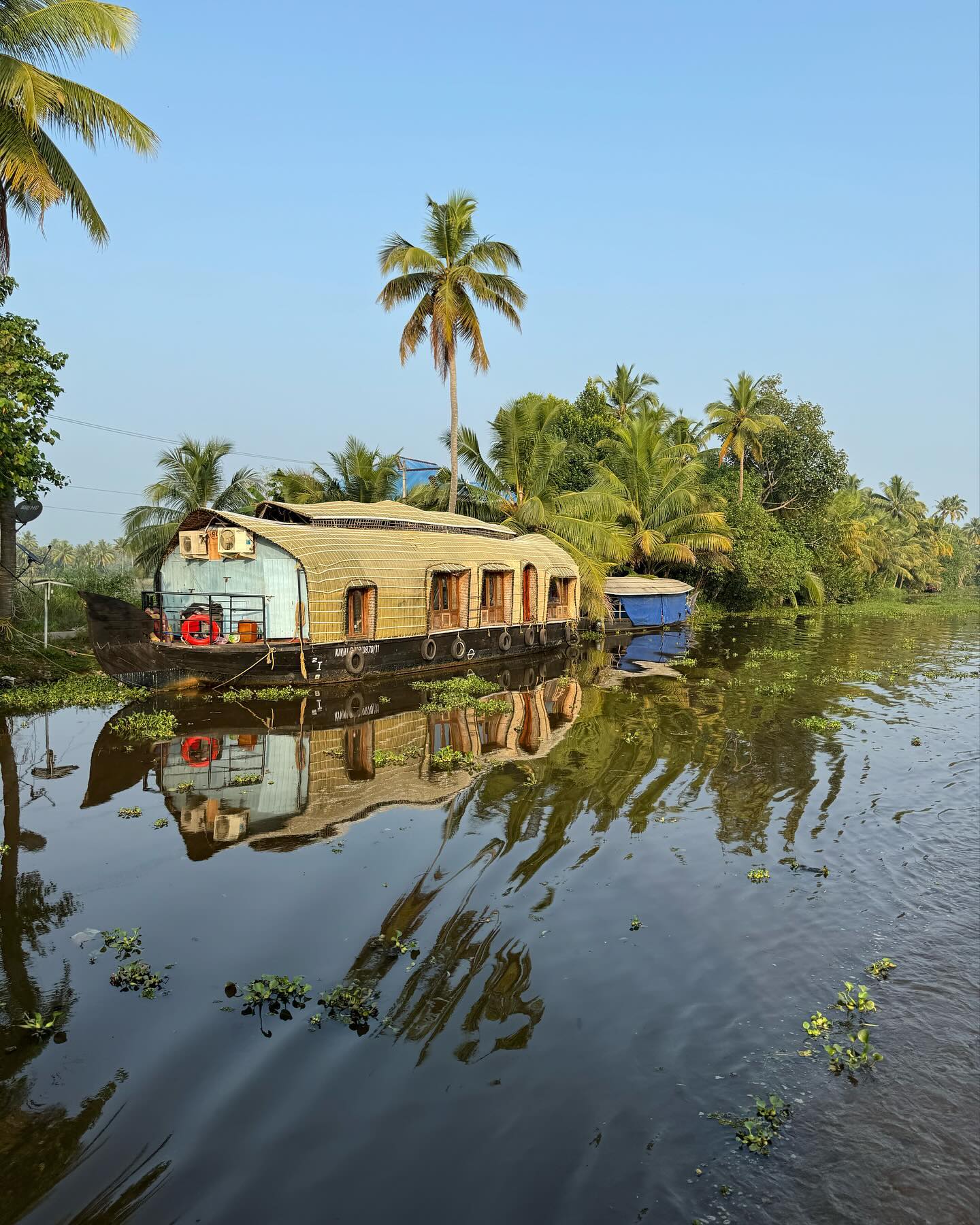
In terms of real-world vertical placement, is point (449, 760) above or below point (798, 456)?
below

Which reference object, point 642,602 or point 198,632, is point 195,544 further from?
point 642,602

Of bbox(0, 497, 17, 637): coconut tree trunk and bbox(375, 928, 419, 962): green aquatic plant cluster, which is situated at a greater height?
bbox(0, 497, 17, 637): coconut tree trunk

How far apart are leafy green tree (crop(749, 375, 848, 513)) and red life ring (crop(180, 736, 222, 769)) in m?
39.7

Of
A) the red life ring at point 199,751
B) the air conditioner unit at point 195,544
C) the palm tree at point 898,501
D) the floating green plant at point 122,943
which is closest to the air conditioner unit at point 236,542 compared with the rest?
the air conditioner unit at point 195,544

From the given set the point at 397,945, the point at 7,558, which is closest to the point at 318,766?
the point at 397,945

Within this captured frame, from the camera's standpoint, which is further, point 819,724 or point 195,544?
point 195,544

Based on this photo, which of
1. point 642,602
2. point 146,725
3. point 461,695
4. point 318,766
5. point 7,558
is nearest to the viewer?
point 318,766

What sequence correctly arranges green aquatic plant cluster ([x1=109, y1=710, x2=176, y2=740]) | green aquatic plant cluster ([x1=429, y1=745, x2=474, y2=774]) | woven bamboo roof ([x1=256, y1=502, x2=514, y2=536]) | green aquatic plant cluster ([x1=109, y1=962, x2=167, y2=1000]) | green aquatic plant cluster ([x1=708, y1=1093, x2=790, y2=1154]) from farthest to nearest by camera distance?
woven bamboo roof ([x1=256, y1=502, x2=514, y2=536])
green aquatic plant cluster ([x1=109, y1=710, x2=176, y2=740])
green aquatic plant cluster ([x1=429, y1=745, x2=474, y2=774])
green aquatic plant cluster ([x1=109, y1=962, x2=167, y2=1000])
green aquatic plant cluster ([x1=708, y1=1093, x2=790, y2=1154])

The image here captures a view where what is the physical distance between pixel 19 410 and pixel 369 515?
7.97 m

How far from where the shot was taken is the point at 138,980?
5750mm

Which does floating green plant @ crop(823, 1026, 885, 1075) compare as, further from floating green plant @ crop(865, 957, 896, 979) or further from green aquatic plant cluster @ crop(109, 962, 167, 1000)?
green aquatic plant cluster @ crop(109, 962, 167, 1000)

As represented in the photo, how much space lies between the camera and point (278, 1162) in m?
4.10

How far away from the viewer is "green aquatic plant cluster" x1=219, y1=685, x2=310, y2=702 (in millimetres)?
16328

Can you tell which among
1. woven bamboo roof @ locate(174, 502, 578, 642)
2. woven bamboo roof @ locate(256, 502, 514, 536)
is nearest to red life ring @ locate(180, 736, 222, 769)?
woven bamboo roof @ locate(174, 502, 578, 642)
